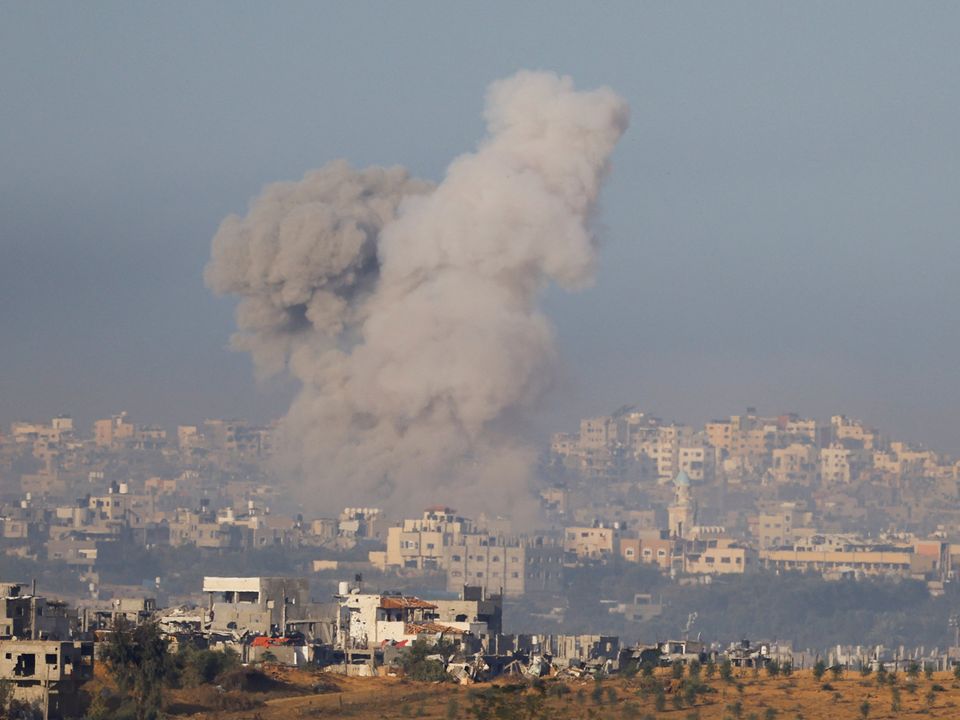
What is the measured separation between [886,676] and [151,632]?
57.5 ft

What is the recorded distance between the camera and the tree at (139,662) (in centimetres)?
5581

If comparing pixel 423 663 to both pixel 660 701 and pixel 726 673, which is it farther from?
pixel 660 701

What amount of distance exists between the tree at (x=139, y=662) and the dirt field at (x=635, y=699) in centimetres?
210

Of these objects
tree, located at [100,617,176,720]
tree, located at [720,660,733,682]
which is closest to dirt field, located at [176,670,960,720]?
tree, located at [720,660,733,682]

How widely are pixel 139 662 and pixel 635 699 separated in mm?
11366

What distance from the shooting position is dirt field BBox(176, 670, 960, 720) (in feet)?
172

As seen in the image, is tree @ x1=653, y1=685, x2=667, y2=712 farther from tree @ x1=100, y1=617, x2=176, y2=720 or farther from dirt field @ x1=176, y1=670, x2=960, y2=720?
tree @ x1=100, y1=617, x2=176, y2=720

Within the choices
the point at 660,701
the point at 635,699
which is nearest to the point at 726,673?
the point at 635,699

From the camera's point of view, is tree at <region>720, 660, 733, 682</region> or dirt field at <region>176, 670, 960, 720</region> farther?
tree at <region>720, 660, 733, 682</region>

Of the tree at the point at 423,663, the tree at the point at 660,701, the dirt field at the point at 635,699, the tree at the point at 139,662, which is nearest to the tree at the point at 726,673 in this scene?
the dirt field at the point at 635,699

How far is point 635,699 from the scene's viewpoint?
56125 mm

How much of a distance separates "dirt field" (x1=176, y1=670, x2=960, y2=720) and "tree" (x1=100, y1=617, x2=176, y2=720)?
2.10 m

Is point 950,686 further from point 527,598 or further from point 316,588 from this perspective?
point 527,598

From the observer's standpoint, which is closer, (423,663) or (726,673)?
(726,673)
